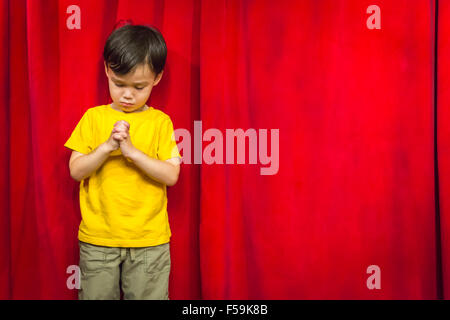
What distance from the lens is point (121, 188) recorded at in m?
1.38

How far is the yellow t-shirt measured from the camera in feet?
4.51

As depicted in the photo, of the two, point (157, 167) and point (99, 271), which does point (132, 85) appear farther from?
point (99, 271)

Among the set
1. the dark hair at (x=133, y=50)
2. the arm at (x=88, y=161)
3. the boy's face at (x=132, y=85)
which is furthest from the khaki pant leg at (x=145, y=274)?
the dark hair at (x=133, y=50)

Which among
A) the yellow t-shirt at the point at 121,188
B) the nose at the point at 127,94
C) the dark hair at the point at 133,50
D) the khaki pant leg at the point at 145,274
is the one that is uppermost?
the dark hair at the point at 133,50

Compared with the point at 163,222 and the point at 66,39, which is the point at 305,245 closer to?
the point at 163,222

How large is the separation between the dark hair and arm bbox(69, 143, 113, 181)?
0.24 meters

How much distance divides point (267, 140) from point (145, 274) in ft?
2.13

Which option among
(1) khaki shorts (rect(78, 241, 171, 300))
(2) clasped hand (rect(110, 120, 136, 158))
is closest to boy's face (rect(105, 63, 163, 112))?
(2) clasped hand (rect(110, 120, 136, 158))

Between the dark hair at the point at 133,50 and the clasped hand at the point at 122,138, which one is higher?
the dark hair at the point at 133,50

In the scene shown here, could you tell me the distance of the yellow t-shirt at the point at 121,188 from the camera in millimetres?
1374

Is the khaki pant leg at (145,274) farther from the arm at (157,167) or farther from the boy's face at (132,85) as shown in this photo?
the boy's face at (132,85)

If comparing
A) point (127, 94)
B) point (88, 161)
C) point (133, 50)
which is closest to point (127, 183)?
point (88, 161)

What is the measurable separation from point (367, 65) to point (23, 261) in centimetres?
148

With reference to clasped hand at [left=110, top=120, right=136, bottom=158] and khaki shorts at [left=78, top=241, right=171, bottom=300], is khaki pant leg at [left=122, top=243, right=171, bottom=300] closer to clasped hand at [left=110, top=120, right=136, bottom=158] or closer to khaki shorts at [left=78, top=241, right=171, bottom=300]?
khaki shorts at [left=78, top=241, right=171, bottom=300]
